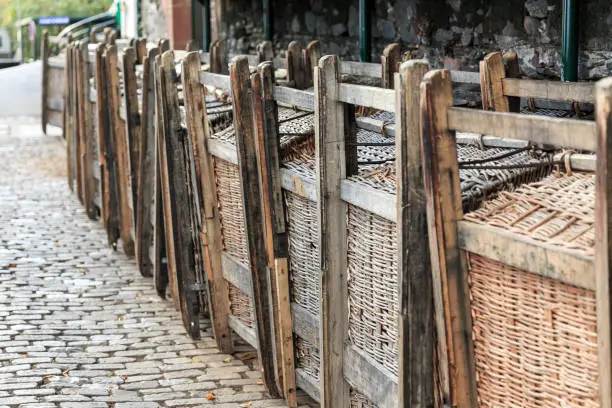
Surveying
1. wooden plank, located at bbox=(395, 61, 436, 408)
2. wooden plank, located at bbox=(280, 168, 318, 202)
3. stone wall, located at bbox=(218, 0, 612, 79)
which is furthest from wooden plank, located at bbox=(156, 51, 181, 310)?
wooden plank, located at bbox=(395, 61, 436, 408)

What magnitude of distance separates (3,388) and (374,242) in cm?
224

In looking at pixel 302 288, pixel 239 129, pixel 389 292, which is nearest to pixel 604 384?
pixel 389 292

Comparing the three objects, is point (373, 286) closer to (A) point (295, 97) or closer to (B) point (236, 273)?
(A) point (295, 97)

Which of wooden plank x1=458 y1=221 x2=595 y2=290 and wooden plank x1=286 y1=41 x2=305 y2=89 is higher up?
wooden plank x1=286 y1=41 x2=305 y2=89

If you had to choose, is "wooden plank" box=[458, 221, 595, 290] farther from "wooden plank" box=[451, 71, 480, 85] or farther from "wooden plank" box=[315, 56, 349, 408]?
"wooden plank" box=[451, 71, 480, 85]

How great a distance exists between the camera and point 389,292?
3896mm

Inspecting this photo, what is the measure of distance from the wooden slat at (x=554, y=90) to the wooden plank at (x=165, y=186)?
2317 millimetres

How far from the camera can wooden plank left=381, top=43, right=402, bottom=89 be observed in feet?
19.0

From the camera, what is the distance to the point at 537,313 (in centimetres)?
295

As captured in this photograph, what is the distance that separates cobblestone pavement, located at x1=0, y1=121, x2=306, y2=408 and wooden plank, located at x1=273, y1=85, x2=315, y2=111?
1.36 metres

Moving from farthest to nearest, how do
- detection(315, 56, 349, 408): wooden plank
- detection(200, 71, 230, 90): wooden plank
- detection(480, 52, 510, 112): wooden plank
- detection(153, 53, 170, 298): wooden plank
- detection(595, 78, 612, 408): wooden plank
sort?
detection(153, 53, 170, 298): wooden plank → detection(200, 71, 230, 90): wooden plank → detection(480, 52, 510, 112): wooden plank → detection(315, 56, 349, 408): wooden plank → detection(595, 78, 612, 408): wooden plank

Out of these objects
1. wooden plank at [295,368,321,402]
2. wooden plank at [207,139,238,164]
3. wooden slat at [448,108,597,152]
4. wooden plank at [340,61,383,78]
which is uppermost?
wooden plank at [340,61,383,78]

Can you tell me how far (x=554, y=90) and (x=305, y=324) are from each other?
1.38 metres

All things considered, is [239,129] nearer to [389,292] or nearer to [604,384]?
[389,292]
